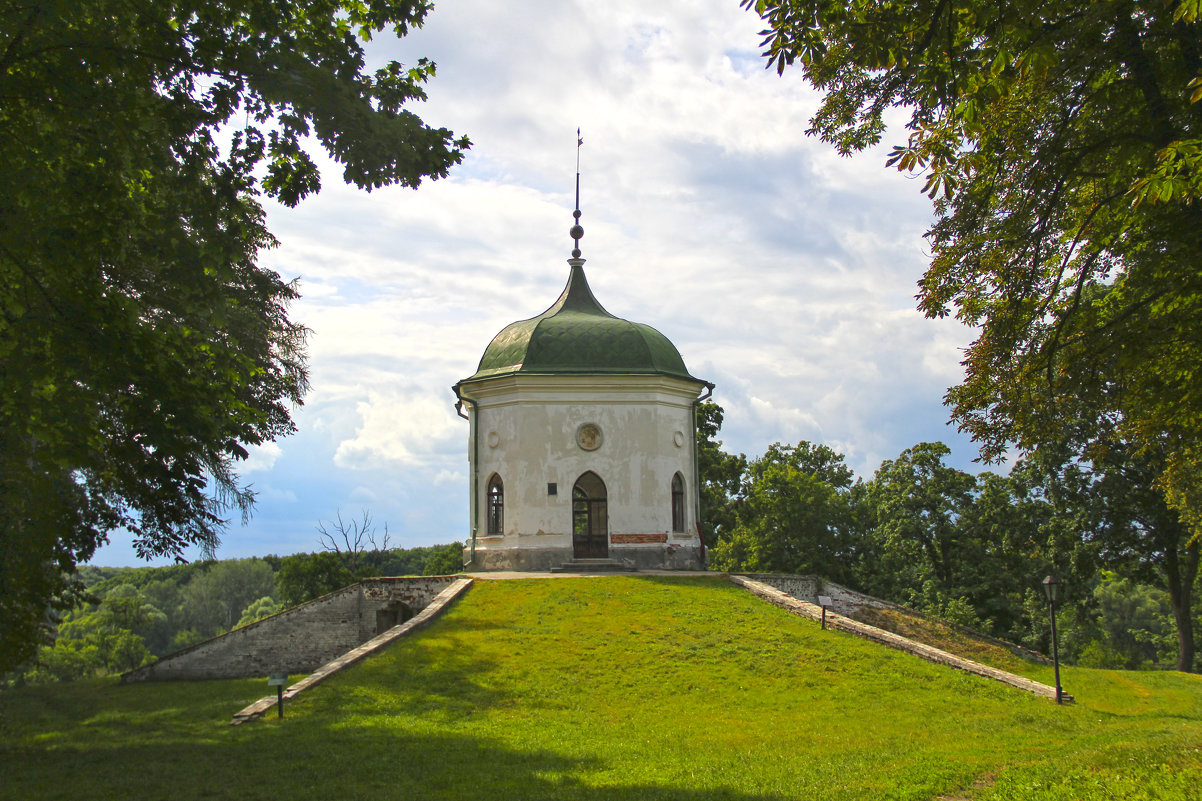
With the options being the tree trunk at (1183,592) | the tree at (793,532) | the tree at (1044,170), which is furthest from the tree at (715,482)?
the tree at (1044,170)

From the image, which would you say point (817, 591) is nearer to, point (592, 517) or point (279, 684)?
point (592, 517)

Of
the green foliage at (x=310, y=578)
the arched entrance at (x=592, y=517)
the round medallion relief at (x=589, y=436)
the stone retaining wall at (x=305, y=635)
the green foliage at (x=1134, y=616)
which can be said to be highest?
the round medallion relief at (x=589, y=436)

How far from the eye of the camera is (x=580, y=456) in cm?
2609

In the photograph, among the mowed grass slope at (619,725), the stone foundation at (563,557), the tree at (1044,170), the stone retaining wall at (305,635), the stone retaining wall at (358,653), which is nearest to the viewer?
the tree at (1044,170)

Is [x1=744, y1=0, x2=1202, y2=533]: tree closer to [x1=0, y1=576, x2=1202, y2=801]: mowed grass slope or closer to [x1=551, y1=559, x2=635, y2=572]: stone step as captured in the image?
[x1=0, y1=576, x2=1202, y2=801]: mowed grass slope

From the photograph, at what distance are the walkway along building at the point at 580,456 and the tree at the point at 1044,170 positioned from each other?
14540 mm

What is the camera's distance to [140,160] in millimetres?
8406

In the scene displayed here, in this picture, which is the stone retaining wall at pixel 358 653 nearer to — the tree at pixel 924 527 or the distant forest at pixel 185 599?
the distant forest at pixel 185 599

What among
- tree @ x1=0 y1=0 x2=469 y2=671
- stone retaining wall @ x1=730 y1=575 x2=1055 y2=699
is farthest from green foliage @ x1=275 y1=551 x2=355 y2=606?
tree @ x1=0 y1=0 x2=469 y2=671

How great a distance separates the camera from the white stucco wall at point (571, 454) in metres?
25.8

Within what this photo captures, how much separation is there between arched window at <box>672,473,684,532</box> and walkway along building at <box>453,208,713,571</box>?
30 mm

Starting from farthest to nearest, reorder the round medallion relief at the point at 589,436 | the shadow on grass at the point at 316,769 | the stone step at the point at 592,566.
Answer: the round medallion relief at the point at 589,436, the stone step at the point at 592,566, the shadow on grass at the point at 316,769

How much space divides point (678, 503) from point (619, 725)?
14602 mm

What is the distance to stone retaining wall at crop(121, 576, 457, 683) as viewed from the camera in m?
21.7
